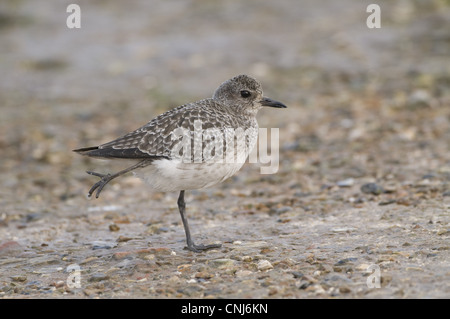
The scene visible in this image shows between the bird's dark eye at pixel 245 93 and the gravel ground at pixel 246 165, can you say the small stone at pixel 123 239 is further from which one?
the bird's dark eye at pixel 245 93

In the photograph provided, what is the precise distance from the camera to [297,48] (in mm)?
17547

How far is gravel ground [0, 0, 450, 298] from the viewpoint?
6.42 metres

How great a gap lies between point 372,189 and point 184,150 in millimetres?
3148

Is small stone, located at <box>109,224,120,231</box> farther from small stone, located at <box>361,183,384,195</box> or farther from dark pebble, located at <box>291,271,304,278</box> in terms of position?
small stone, located at <box>361,183,384,195</box>

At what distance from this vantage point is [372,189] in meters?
8.86

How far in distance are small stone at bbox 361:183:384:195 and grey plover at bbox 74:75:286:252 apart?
219 cm

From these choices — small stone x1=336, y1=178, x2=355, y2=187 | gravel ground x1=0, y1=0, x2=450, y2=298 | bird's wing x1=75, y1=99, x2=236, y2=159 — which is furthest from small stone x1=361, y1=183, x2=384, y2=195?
bird's wing x1=75, y1=99, x2=236, y2=159

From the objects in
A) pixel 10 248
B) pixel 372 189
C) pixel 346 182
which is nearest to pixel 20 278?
pixel 10 248

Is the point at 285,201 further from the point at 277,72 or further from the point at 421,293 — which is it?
the point at 277,72

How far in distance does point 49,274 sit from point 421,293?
370 centimetres

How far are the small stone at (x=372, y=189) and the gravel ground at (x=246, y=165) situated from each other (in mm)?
26

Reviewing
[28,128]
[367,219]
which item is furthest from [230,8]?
[367,219]

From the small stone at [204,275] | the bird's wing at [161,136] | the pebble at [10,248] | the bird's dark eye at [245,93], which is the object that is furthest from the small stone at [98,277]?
the bird's dark eye at [245,93]

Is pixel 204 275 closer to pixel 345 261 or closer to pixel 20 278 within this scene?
pixel 345 261
